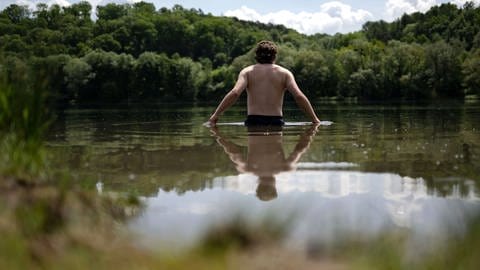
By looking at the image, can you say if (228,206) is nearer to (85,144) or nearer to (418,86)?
(85,144)

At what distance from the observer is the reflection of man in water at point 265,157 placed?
454 centimetres

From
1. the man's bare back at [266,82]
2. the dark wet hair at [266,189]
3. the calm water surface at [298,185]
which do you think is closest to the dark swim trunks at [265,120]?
the man's bare back at [266,82]

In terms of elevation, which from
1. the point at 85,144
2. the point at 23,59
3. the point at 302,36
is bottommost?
the point at 85,144

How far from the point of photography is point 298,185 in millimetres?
4465

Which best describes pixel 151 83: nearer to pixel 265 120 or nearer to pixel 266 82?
pixel 265 120

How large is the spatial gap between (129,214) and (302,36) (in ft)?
635

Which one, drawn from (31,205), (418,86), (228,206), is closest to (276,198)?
(228,206)

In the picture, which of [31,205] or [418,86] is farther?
[418,86]

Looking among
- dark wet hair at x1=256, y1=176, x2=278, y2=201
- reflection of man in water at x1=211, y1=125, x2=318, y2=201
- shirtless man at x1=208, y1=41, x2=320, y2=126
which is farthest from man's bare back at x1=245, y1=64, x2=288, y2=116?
dark wet hair at x1=256, y1=176, x2=278, y2=201

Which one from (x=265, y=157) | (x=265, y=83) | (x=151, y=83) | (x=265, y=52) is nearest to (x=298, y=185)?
(x=265, y=157)

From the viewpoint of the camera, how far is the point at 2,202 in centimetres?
289

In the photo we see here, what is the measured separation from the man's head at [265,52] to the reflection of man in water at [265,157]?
1627mm

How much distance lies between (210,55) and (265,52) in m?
139

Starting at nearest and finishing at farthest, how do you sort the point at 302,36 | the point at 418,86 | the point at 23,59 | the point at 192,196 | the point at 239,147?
1. the point at 192,196
2. the point at 23,59
3. the point at 239,147
4. the point at 418,86
5. the point at 302,36
